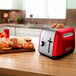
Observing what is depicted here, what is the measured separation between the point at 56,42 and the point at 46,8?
12.7 feet

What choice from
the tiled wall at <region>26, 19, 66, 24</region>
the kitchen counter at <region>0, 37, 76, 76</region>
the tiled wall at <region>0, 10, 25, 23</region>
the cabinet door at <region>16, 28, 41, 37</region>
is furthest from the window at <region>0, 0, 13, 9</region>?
the kitchen counter at <region>0, 37, 76, 76</region>

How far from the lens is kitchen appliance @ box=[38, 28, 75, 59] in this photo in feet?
4.15

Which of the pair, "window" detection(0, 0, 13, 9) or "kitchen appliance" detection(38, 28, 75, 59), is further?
"window" detection(0, 0, 13, 9)

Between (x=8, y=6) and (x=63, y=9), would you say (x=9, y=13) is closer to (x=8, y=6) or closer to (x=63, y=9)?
(x=8, y=6)

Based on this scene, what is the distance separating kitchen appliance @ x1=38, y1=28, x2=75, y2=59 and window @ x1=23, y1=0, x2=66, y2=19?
135 inches

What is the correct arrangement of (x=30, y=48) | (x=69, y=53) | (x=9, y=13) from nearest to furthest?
(x=69, y=53)
(x=30, y=48)
(x=9, y=13)

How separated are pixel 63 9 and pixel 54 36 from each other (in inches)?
140

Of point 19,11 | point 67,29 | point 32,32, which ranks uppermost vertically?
point 19,11

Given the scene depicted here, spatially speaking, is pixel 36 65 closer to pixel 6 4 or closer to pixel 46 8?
pixel 46 8

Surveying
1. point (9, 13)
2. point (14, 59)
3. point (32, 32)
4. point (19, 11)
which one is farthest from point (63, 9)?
point (14, 59)

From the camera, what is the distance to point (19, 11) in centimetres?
547

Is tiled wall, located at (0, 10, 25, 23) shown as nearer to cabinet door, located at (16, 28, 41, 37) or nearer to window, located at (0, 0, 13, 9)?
window, located at (0, 0, 13, 9)

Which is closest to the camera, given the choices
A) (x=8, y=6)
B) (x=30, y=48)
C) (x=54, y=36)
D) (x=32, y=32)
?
(x=54, y=36)

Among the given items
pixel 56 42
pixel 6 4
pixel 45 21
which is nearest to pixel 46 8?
pixel 45 21
